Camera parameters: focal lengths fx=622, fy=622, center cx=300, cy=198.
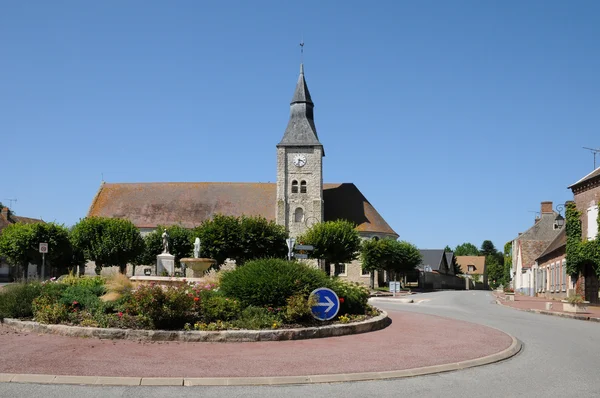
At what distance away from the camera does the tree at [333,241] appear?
5138cm

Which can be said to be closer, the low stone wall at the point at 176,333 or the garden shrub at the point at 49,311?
the low stone wall at the point at 176,333

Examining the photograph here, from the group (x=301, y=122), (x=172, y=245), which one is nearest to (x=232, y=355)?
(x=172, y=245)

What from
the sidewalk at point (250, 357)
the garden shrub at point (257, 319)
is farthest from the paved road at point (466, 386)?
the garden shrub at point (257, 319)

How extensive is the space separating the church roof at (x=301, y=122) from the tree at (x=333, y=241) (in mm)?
13071

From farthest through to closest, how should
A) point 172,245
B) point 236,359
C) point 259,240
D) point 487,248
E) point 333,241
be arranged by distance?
point 487,248
point 172,245
point 333,241
point 259,240
point 236,359

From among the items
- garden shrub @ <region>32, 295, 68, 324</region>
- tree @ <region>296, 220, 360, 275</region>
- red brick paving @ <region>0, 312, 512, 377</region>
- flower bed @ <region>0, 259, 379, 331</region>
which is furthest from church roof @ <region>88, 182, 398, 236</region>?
red brick paving @ <region>0, 312, 512, 377</region>

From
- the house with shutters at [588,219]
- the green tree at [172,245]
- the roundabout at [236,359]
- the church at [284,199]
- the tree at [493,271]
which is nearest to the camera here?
the roundabout at [236,359]

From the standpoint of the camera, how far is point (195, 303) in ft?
43.6

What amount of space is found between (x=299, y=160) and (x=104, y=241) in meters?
21.5

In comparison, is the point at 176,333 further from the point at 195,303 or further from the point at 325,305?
the point at 325,305

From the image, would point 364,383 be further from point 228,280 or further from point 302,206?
point 302,206

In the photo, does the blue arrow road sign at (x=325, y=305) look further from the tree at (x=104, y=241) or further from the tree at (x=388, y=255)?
the tree at (x=388, y=255)

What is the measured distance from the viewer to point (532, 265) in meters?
54.6

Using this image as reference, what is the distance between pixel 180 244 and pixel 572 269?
112ft
